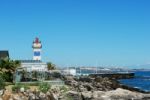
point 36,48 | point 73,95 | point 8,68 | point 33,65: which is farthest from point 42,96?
point 36,48

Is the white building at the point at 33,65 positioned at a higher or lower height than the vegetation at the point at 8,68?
higher

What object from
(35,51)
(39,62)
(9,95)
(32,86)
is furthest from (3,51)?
(9,95)

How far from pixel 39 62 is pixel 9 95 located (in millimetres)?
34031

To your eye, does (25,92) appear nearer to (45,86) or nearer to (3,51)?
(45,86)

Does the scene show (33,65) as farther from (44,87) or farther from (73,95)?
(44,87)

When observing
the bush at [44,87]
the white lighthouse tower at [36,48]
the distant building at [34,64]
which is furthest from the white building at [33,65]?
the bush at [44,87]

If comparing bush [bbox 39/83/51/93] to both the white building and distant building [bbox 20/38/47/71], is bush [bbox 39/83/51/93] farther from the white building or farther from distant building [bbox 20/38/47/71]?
the white building

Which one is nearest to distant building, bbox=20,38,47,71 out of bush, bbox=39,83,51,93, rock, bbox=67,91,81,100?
bush, bbox=39,83,51,93

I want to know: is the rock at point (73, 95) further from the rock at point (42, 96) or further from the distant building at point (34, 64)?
the distant building at point (34, 64)

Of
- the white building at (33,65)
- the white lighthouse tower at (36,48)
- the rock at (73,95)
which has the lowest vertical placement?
the rock at (73,95)

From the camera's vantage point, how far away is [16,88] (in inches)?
1314

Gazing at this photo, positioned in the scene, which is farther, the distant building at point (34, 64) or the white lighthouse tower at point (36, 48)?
the white lighthouse tower at point (36, 48)

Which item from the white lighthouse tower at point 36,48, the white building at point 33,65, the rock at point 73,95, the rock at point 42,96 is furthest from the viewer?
the white lighthouse tower at point 36,48

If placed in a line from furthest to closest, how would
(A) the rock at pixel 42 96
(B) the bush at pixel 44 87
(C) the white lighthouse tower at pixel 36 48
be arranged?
(C) the white lighthouse tower at pixel 36 48
(B) the bush at pixel 44 87
(A) the rock at pixel 42 96
